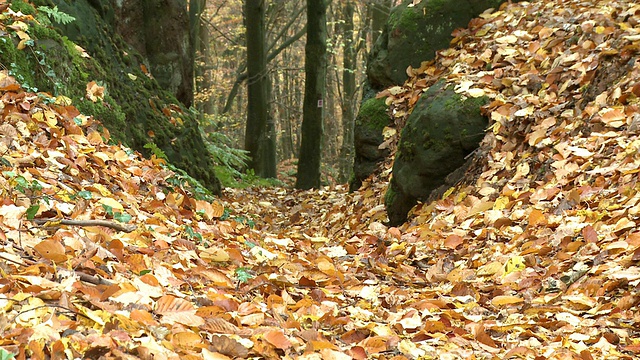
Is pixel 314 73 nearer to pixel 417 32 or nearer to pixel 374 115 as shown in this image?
pixel 374 115

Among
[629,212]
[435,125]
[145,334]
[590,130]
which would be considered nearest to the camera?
[145,334]

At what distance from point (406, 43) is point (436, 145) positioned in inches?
107

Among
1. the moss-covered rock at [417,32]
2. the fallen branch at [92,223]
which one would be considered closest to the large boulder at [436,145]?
the moss-covered rock at [417,32]

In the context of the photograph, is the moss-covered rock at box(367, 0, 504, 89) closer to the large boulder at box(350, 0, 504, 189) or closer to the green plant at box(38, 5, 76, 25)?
the large boulder at box(350, 0, 504, 189)

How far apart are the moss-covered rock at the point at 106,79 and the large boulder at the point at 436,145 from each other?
274cm

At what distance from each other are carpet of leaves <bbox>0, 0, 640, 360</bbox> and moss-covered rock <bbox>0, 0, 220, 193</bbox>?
246 millimetres

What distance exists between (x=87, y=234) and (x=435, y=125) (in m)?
3.88

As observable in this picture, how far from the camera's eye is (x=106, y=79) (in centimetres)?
665

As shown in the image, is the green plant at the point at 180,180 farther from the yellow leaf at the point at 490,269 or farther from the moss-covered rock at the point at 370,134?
the yellow leaf at the point at 490,269

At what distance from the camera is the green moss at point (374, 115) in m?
8.29

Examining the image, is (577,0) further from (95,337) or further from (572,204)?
(95,337)

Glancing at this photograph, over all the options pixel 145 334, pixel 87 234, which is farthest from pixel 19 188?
pixel 145 334

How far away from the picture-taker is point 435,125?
6.13 meters

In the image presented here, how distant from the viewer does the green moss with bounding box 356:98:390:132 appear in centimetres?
829
